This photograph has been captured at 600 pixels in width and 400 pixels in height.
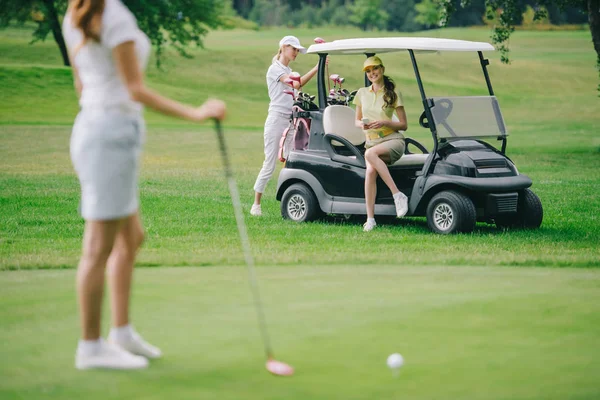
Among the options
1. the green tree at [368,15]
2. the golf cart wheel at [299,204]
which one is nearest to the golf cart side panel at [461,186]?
the golf cart wheel at [299,204]

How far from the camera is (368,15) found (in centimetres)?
9562

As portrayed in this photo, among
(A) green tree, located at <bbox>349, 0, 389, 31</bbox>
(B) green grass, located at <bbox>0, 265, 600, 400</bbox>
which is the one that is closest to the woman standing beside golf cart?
(B) green grass, located at <bbox>0, 265, 600, 400</bbox>

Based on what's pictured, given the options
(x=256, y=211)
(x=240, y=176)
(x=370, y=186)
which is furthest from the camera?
(x=240, y=176)

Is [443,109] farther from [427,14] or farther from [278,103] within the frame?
[427,14]

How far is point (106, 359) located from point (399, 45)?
6319mm

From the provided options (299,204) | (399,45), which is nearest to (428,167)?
(399,45)

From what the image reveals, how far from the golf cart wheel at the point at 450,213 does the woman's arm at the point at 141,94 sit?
549 cm

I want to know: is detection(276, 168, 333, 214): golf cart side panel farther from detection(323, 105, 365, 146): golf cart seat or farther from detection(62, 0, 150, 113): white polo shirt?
detection(62, 0, 150, 113): white polo shirt

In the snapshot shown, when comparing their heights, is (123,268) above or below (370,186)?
above

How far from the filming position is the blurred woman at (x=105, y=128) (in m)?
4.02

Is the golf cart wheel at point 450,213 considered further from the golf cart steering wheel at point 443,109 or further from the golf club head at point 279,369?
the golf club head at point 279,369

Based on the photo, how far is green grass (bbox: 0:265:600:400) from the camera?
3877mm

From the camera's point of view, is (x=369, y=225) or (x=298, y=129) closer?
(x=369, y=225)

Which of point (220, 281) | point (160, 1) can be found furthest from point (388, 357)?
point (160, 1)
